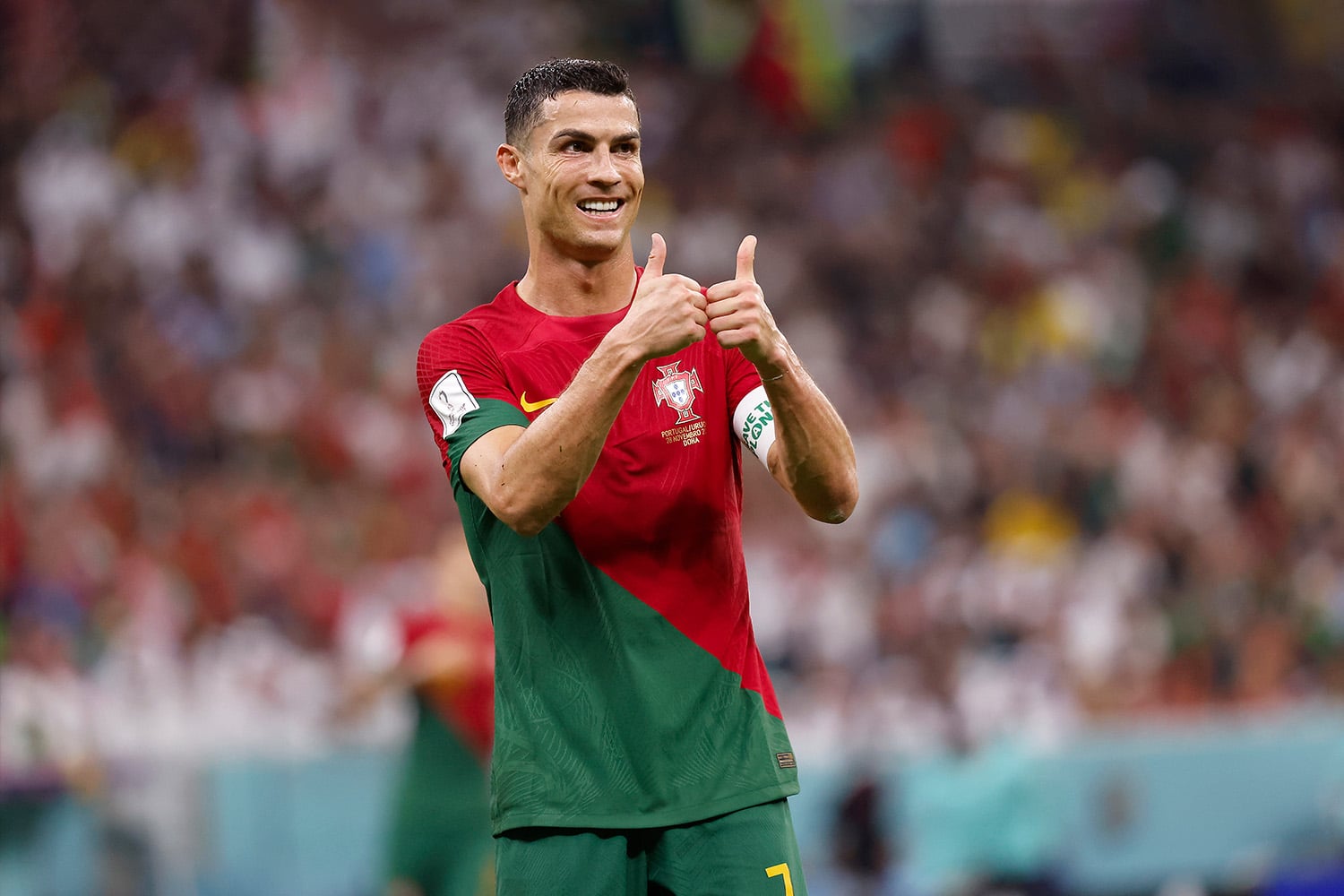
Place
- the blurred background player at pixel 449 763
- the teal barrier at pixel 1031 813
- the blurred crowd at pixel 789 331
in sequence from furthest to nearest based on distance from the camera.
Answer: the blurred crowd at pixel 789 331 < the teal barrier at pixel 1031 813 < the blurred background player at pixel 449 763

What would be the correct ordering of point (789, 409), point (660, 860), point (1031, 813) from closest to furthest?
point (789, 409) < point (660, 860) < point (1031, 813)

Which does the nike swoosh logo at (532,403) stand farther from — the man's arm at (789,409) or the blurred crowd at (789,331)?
the blurred crowd at (789,331)

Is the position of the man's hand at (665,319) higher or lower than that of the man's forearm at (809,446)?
higher

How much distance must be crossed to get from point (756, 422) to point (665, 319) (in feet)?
1.48

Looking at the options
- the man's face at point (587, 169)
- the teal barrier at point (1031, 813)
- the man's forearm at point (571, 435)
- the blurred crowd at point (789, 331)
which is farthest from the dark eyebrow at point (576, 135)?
the teal barrier at point (1031, 813)

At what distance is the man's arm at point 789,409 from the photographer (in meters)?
3.45

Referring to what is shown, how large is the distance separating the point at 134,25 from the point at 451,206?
331 cm

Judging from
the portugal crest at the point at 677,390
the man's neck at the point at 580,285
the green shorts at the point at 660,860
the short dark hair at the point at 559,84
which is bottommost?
the green shorts at the point at 660,860

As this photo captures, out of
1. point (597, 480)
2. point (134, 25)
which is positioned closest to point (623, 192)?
point (597, 480)

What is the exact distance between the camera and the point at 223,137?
15109 mm

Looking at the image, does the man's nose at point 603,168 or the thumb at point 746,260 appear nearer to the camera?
the thumb at point 746,260

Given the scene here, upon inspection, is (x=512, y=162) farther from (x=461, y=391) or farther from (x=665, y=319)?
(x=665, y=319)

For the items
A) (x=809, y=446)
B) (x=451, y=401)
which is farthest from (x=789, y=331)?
(x=809, y=446)

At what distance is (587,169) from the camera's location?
3783mm
